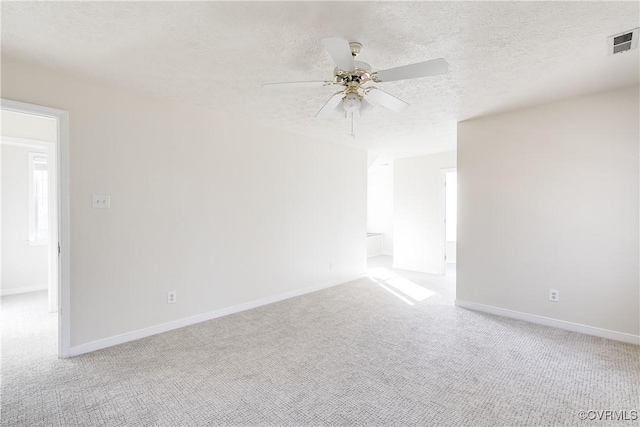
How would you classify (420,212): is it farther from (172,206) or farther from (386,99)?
(172,206)

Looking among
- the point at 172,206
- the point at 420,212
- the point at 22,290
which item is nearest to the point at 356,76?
the point at 172,206

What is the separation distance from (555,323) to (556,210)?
3.95ft

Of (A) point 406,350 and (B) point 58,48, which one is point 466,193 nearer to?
(A) point 406,350

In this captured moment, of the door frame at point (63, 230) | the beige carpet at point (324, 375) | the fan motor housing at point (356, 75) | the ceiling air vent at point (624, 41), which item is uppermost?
the ceiling air vent at point (624, 41)

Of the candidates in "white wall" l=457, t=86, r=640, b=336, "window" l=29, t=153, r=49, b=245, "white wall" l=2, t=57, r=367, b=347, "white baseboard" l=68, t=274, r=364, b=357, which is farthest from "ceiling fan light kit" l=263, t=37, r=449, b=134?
"window" l=29, t=153, r=49, b=245

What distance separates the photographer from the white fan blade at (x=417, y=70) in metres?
1.77

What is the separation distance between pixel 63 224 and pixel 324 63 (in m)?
2.53

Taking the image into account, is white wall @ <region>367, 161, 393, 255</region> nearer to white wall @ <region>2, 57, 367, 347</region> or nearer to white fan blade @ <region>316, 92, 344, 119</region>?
white wall @ <region>2, 57, 367, 347</region>

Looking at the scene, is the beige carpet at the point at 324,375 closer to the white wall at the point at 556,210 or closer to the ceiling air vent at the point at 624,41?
the white wall at the point at 556,210

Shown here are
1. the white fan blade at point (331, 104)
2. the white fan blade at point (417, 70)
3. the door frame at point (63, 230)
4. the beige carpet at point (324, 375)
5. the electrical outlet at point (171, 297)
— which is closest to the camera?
the white fan blade at point (417, 70)

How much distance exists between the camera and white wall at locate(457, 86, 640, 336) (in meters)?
2.89

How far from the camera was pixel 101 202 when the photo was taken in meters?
2.79

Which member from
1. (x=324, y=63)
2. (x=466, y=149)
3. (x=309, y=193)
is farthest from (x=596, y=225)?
(x=309, y=193)

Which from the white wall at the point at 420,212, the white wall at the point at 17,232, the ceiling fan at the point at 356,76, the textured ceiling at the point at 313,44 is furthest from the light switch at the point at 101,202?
the white wall at the point at 420,212
